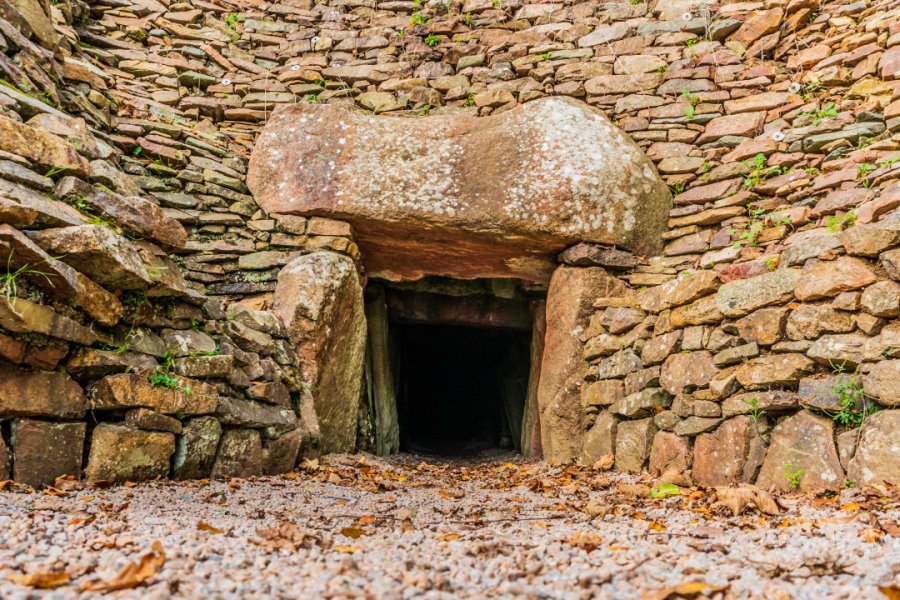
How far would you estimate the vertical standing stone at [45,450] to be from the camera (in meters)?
2.47

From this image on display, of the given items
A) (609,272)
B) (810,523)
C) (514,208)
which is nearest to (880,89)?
(609,272)

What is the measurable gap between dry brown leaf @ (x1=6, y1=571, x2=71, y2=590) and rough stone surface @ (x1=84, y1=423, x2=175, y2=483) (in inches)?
53.3

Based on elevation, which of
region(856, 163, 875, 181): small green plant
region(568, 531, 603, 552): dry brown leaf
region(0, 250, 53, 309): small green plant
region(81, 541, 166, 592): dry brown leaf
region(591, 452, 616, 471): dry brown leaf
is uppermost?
region(856, 163, 875, 181): small green plant

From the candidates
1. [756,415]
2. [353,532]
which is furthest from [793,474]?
[353,532]

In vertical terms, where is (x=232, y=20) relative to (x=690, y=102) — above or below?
above

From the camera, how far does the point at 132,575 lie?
1.47 meters

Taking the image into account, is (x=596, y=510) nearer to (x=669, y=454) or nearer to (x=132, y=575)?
(x=669, y=454)

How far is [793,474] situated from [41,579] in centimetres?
282

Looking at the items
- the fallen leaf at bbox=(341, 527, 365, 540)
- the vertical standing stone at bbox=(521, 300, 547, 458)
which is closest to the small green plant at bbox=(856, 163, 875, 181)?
the vertical standing stone at bbox=(521, 300, 547, 458)

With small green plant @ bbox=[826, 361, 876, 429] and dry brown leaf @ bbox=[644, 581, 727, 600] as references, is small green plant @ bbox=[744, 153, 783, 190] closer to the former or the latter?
small green plant @ bbox=[826, 361, 876, 429]

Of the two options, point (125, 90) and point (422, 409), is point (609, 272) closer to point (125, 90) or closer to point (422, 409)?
point (125, 90)

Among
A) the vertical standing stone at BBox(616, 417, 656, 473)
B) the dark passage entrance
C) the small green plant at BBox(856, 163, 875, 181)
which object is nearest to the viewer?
the vertical standing stone at BBox(616, 417, 656, 473)

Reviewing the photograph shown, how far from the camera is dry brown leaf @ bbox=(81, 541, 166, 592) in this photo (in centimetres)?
141

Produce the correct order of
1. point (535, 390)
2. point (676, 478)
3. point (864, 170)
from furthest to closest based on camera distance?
point (535, 390), point (864, 170), point (676, 478)
